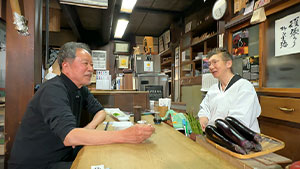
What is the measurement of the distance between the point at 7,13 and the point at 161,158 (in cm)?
230

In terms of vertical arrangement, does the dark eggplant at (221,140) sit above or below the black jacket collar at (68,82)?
below

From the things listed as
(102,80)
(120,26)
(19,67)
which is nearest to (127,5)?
(120,26)

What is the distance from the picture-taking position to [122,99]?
3082mm

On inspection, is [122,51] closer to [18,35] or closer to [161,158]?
[18,35]

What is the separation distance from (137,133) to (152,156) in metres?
0.20

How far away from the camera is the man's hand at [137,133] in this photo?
1121mm

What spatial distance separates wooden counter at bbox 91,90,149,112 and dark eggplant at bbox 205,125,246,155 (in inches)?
83.9

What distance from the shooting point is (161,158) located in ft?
3.05

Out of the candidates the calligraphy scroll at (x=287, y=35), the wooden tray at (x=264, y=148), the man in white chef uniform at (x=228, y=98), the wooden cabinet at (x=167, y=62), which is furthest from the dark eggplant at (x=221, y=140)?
the wooden cabinet at (x=167, y=62)

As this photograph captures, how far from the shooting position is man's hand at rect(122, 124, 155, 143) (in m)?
1.12

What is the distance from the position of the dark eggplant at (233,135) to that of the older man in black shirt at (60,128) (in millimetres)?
431

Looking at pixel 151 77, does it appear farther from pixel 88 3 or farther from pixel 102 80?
pixel 88 3

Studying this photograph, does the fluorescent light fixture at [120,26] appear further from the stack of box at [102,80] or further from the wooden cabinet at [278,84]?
the wooden cabinet at [278,84]

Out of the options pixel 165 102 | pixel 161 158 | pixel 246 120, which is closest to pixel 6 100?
pixel 165 102
